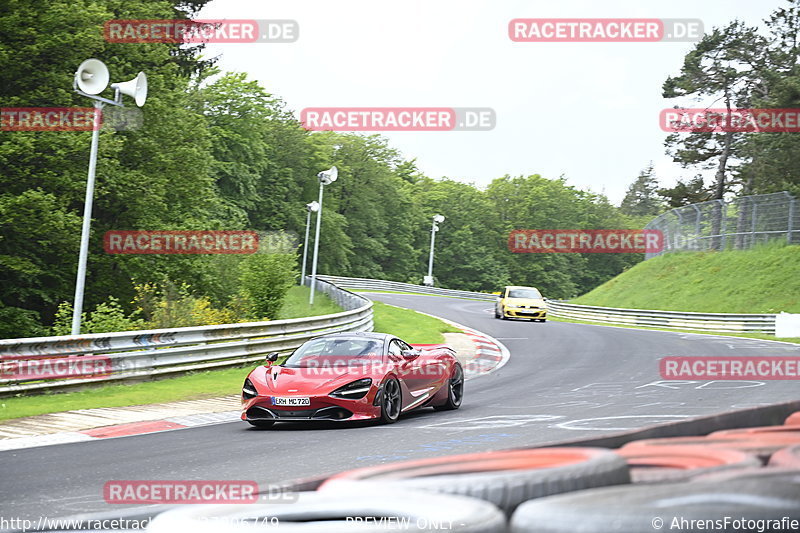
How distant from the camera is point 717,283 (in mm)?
48312

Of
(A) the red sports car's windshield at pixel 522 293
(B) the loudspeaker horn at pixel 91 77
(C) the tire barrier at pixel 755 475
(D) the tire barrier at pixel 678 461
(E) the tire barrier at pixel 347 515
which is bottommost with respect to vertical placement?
(E) the tire barrier at pixel 347 515

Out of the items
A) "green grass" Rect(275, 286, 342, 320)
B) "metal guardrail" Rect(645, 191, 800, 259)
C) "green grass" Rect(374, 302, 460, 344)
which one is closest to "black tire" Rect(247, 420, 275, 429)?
"green grass" Rect(374, 302, 460, 344)

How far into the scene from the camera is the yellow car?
131 ft

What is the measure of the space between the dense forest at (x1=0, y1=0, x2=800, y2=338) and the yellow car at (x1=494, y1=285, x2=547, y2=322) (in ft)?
41.2

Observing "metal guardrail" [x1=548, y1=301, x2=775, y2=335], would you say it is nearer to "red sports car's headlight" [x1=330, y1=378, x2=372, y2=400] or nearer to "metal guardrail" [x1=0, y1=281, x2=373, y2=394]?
"metal guardrail" [x1=0, y1=281, x2=373, y2=394]

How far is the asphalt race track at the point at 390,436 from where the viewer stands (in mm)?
7633

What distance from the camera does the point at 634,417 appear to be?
12.1m

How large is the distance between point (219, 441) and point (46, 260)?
23.7 m

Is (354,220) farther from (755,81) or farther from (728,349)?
(728,349)

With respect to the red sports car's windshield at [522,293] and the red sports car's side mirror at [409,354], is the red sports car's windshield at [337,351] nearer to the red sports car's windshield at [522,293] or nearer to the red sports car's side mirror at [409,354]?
the red sports car's side mirror at [409,354]

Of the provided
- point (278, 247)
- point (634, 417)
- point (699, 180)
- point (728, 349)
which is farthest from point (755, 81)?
point (634, 417)

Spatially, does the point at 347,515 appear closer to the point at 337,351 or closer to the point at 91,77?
the point at 337,351

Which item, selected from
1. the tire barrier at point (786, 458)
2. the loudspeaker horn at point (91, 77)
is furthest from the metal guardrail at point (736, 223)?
the tire barrier at point (786, 458)

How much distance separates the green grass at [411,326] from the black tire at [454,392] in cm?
1302
